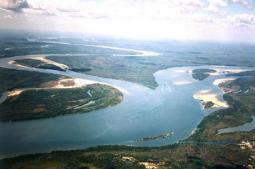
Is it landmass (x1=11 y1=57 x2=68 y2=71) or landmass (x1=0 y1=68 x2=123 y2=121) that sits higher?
landmass (x1=11 y1=57 x2=68 y2=71)

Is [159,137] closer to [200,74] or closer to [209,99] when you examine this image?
[209,99]

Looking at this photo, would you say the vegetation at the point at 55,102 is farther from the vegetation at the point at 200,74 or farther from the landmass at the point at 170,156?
the vegetation at the point at 200,74

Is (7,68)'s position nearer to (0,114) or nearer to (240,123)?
(0,114)

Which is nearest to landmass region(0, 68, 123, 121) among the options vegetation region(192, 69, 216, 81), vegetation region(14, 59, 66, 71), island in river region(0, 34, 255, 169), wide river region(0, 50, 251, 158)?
island in river region(0, 34, 255, 169)

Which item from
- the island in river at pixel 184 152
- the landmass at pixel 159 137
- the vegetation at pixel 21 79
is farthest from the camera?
the vegetation at pixel 21 79

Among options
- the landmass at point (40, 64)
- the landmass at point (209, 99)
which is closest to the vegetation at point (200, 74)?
the landmass at point (209, 99)

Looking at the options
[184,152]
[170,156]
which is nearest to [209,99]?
[184,152]

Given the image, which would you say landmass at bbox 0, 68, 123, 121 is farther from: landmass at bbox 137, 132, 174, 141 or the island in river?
landmass at bbox 137, 132, 174, 141
